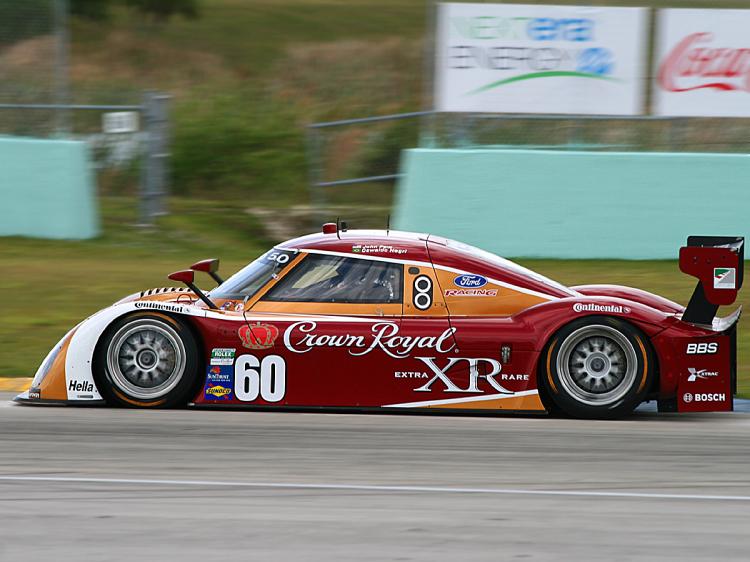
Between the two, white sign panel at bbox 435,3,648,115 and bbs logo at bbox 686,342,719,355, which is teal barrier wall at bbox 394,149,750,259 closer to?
white sign panel at bbox 435,3,648,115

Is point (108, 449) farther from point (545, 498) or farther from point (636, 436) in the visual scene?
point (636, 436)

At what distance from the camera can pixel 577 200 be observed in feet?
50.8

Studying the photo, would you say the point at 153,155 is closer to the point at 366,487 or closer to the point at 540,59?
the point at 540,59

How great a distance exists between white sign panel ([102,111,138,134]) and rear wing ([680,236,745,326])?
11.0 metres

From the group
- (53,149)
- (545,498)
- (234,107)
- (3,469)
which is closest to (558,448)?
(545,498)

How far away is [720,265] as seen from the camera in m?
8.09

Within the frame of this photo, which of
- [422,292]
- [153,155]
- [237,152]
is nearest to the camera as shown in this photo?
[422,292]

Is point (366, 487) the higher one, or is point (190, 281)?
point (190, 281)

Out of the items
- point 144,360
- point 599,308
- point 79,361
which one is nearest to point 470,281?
point 599,308

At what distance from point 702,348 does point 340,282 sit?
2392 mm

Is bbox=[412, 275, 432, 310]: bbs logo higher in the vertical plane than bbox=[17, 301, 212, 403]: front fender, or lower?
higher

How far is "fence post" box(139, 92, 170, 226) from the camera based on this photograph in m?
17.1

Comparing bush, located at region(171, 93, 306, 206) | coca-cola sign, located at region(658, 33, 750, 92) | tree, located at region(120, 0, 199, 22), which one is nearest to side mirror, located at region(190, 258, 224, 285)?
coca-cola sign, located at region(658, 33, 750, 92)

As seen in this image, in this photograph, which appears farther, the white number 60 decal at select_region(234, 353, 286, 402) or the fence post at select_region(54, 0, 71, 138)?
the fence post at select_region(54, 0, 71, 138)
